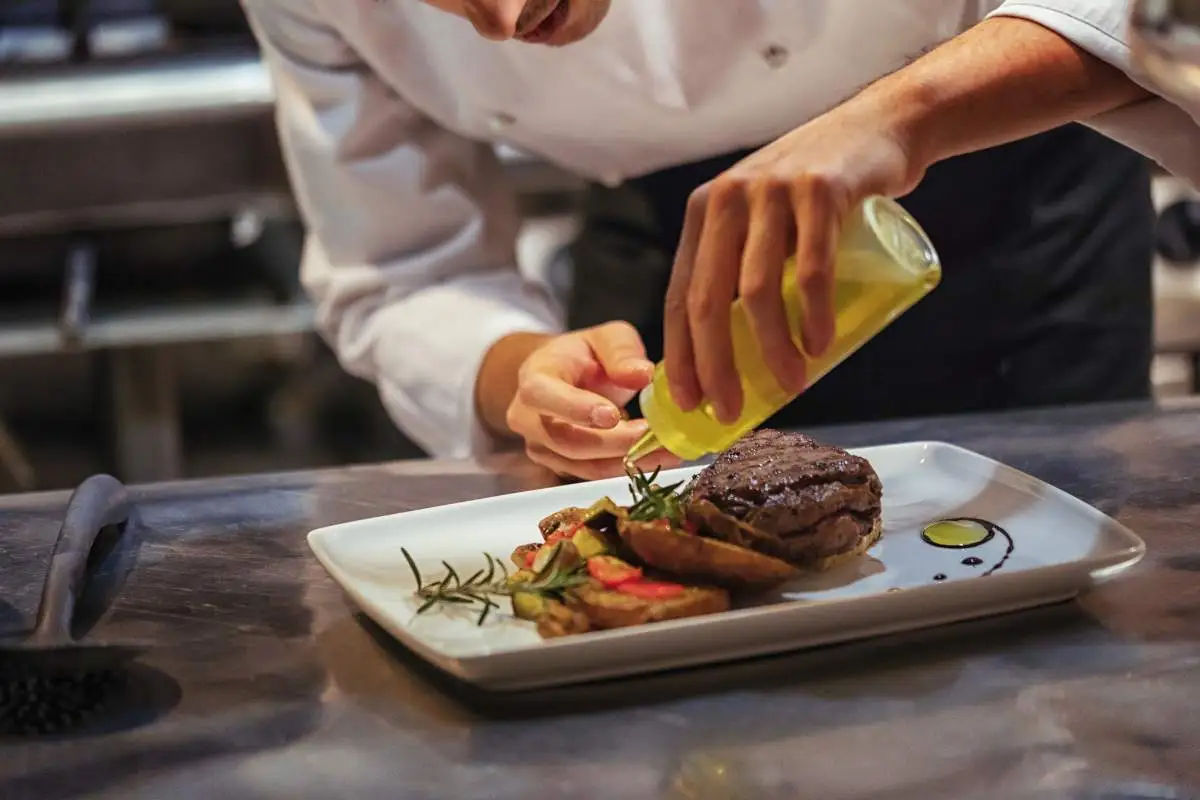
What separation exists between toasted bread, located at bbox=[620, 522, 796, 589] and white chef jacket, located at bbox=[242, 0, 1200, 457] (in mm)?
569

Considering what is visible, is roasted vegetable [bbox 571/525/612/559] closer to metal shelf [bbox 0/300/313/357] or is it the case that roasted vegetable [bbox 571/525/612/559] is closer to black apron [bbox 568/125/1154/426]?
black apron [bbox 568/125/1154/426]

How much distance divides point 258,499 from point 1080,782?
708mm

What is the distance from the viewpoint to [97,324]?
2238mm

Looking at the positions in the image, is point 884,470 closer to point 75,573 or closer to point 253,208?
point 75,573

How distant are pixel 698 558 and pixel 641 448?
21cm

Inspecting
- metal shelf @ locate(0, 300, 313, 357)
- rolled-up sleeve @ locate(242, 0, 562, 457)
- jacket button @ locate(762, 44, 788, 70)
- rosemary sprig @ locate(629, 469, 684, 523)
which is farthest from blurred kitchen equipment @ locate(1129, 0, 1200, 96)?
metal shelf @ locate(0, 300, 313, 357)

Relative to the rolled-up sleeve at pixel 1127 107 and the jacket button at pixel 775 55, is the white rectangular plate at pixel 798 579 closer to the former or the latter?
the rolled-up sleeve at pixel 1127 107

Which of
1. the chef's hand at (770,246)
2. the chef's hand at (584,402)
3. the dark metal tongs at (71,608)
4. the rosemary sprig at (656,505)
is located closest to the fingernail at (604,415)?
the chef's hand at (584,402)

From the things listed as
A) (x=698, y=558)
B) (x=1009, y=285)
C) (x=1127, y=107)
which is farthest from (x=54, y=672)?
(x=1009, y=285)

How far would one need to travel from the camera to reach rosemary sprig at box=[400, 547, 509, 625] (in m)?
0.88

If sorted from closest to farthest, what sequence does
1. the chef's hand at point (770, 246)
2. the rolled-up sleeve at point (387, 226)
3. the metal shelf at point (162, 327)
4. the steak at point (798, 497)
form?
the chef's hand at point (770, 246) → the steak at point (798, 497) → the rolled-up sleeve at point (387, 226) → the metal shelf at point (162, 327)

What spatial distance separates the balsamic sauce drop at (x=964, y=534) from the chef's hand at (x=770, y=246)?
183 millimetres

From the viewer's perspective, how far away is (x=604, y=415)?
112cm

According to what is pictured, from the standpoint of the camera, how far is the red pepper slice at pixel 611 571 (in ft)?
2.85
